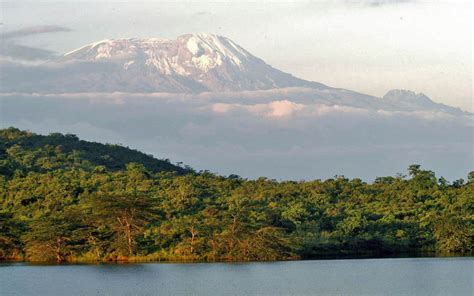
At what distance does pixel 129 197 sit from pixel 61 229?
5862mm

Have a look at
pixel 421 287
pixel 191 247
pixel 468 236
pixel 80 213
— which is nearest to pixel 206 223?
pixel 191 247

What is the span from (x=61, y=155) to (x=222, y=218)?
53216mm

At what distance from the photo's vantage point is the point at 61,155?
396ft

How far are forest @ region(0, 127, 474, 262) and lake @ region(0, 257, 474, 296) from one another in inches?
161

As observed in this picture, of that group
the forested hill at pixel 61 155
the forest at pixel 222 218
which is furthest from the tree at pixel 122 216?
the forested hill at pixel 61 155

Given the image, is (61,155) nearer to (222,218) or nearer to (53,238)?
(222,218)

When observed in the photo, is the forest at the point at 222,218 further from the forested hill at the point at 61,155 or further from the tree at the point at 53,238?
the forested hill at the point at 61,155

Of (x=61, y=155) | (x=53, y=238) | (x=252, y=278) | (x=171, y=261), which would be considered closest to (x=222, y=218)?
(x=171, y=261)

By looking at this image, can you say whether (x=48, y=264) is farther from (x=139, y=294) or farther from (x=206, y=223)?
(x=139, y=294)

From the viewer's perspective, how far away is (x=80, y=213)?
68.8 m

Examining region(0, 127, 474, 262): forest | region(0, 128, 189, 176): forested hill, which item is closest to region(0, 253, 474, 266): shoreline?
region(0, 127, 474, 262): forest

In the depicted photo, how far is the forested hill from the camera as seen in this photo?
111 meters

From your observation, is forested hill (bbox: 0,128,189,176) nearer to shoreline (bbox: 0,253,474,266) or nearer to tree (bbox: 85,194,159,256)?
tree (bbox: 85,194,159,256)

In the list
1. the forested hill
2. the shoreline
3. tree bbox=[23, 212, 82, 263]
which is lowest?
the shoreline
